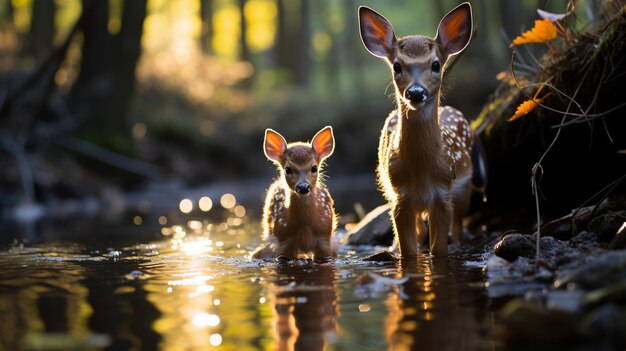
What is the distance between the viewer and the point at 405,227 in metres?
8.12

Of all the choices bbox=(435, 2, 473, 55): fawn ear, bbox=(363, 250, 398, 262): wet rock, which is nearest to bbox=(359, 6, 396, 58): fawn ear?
bbox=(435, 2, 473, 55): fawn ear

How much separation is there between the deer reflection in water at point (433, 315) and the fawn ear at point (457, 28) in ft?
7.42

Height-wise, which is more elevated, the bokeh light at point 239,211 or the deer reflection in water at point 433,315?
the bokeh light at point 239,211

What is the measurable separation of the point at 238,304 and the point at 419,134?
2.92 metres

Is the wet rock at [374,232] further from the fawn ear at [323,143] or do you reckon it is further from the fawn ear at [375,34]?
the fawn ear at [375,34]

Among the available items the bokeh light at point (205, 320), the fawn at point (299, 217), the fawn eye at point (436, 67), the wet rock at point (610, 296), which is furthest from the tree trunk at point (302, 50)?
the wet rock at point (610, 296)

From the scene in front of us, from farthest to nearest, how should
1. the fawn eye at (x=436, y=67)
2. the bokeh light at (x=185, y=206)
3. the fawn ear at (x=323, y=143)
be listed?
the bokeh light at (x=185, y=206) < the fawn ear at (x=323, y=143) < the fawn eye at (x=436, y=67)

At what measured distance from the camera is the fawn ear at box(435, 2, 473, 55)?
7816mm

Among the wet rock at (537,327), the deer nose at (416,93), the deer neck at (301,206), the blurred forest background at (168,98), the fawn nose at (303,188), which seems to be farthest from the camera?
the blurred forest background at (168,98)

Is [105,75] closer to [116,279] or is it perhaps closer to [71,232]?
[71,232]

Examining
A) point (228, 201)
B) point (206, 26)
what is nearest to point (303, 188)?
point (228, 201)

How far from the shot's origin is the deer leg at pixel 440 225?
26.3 feet

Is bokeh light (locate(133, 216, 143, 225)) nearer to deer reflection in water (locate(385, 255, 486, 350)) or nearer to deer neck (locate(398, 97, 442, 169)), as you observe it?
deer neck (locate(398, 97, 442, 169))

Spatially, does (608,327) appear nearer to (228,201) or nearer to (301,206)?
(301,206)
